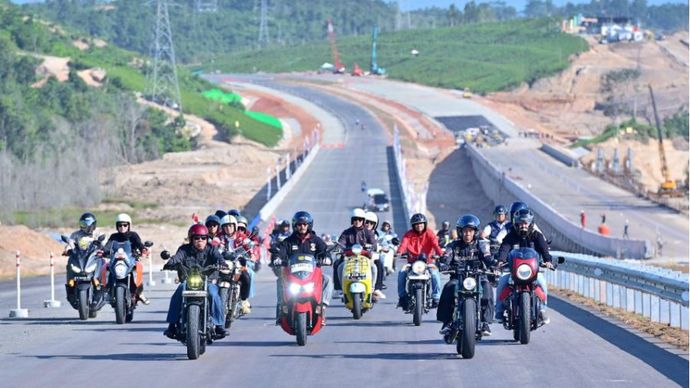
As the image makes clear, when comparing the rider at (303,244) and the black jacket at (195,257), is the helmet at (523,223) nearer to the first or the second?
the rider at (303,244)

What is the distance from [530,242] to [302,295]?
3.04m

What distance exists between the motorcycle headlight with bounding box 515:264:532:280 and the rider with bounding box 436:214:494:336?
1.34 ft

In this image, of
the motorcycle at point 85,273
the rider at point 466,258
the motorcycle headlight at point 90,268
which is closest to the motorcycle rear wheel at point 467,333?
the rider at point 466,258

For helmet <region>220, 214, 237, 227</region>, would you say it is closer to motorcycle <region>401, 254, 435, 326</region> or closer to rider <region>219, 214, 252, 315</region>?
rider <region>219, 214, 252, 315</region>

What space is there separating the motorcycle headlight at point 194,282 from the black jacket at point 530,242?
4150 millimetres

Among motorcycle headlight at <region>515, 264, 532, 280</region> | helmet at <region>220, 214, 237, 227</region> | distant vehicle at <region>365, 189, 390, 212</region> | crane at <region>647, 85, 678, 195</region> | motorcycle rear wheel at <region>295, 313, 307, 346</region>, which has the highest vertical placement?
helmet at <region>220, 214, 237, 227</region>

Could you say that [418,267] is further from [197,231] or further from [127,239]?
[197,231]

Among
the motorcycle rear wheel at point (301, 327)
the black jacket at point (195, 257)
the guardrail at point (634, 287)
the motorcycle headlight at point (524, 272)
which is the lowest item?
the guardrail at point (634, 287)

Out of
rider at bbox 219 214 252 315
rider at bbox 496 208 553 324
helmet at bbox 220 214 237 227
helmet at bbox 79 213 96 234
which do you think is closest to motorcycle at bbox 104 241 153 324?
helmet at bbox 79 213 96 234

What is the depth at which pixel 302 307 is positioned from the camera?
67.2 ft

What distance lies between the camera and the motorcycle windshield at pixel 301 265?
808 inches

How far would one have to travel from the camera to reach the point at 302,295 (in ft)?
67.0

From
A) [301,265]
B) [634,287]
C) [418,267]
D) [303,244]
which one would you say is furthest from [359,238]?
[301,265]

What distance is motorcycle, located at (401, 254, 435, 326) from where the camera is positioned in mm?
24391
